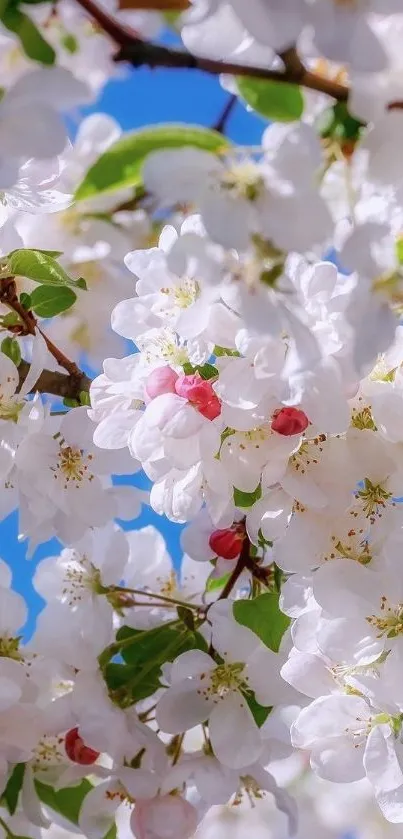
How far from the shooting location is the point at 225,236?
0.87 meters

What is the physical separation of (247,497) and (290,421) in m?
0.19

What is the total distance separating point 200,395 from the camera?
1219 millimetres

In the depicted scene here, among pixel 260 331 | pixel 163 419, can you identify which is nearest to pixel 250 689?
pixel 163 419

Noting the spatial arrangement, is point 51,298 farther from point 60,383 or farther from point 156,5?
point 156,5

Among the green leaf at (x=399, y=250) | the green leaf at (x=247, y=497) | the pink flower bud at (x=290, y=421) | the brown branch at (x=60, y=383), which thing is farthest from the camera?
the brown branch at (x=60, y=383)

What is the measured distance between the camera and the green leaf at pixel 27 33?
921 millimetres

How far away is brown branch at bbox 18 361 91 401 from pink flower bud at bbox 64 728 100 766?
50 centimetres

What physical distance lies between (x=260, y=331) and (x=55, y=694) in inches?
36.9

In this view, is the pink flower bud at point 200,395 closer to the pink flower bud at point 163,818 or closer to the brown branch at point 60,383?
the brown branch at point 60,383

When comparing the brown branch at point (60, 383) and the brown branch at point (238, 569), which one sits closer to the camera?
the brown branch at point (60, 383)

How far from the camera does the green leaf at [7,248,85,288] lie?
1.36m

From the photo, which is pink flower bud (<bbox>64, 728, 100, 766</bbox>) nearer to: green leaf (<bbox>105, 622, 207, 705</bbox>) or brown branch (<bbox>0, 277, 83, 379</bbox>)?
green leaf (<bbox>105, 622, 207, 705</bbox>)

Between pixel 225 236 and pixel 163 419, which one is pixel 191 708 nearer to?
pixel 163 419

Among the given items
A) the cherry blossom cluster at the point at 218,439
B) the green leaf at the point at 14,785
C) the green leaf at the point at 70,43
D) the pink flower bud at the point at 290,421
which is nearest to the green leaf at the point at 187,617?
the cherry blossom cluster at the point at 218,439
